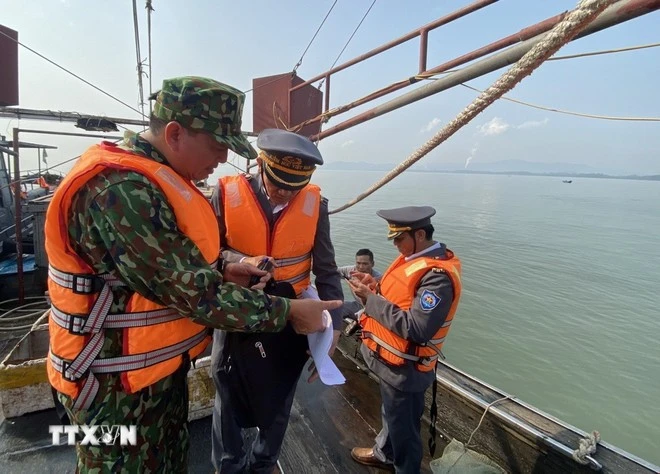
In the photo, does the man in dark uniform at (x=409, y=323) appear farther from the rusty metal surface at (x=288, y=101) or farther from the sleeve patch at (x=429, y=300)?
the rusty metal surface at (x=288, y=101)

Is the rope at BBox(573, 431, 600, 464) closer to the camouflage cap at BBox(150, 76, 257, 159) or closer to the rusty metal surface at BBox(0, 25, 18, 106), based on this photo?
the camouflage cap at BBox(150, 76, 257, 159)

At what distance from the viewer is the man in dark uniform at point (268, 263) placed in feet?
5.67

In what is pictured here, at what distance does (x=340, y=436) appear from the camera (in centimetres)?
288

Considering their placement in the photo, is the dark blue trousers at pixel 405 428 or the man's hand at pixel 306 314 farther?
the dark blue trousers at pixel 405 428

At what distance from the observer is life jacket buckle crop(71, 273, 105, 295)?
46.6 inches

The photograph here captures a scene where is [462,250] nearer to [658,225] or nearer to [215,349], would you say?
[215,349]

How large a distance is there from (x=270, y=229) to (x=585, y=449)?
2.21 meters

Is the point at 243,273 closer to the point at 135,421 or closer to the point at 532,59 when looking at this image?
the point at 135,421

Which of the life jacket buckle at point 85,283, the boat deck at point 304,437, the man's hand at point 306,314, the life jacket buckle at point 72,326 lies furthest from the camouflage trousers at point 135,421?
the boat deck at point 304,437

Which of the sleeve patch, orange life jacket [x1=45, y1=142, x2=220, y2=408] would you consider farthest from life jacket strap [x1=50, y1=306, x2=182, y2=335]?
the sleeve patch

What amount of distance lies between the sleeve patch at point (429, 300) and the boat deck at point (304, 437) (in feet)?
4.50

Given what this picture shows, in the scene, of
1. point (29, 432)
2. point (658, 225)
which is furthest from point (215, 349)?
point (658, 225)

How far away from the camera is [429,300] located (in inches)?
83.5

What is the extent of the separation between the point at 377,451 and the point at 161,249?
231cm
